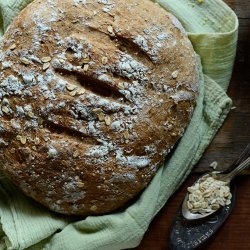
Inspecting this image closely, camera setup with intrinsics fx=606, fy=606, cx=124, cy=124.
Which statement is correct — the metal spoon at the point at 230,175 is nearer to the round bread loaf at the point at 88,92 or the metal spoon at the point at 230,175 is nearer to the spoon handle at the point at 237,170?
the spoon handle at the point at 237,170

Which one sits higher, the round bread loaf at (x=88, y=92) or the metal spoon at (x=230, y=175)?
the round bread loaf at (x=88, y=92)

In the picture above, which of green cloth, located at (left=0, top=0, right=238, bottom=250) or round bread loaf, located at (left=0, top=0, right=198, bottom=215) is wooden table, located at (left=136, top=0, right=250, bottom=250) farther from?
round bread loaf, located at (left=0, top=0, right=198, bottom=215)

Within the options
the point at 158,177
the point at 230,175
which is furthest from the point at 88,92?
the point at 230,175

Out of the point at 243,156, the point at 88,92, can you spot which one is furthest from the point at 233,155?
the point at 88,92

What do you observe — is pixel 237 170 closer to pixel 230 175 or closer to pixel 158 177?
pixel 230 175

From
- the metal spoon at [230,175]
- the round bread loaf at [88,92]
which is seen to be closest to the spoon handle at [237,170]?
the metal spoon at [230,175]

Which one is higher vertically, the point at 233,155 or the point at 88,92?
the point at 88,92

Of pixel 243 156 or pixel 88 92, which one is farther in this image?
pixel 243 156
